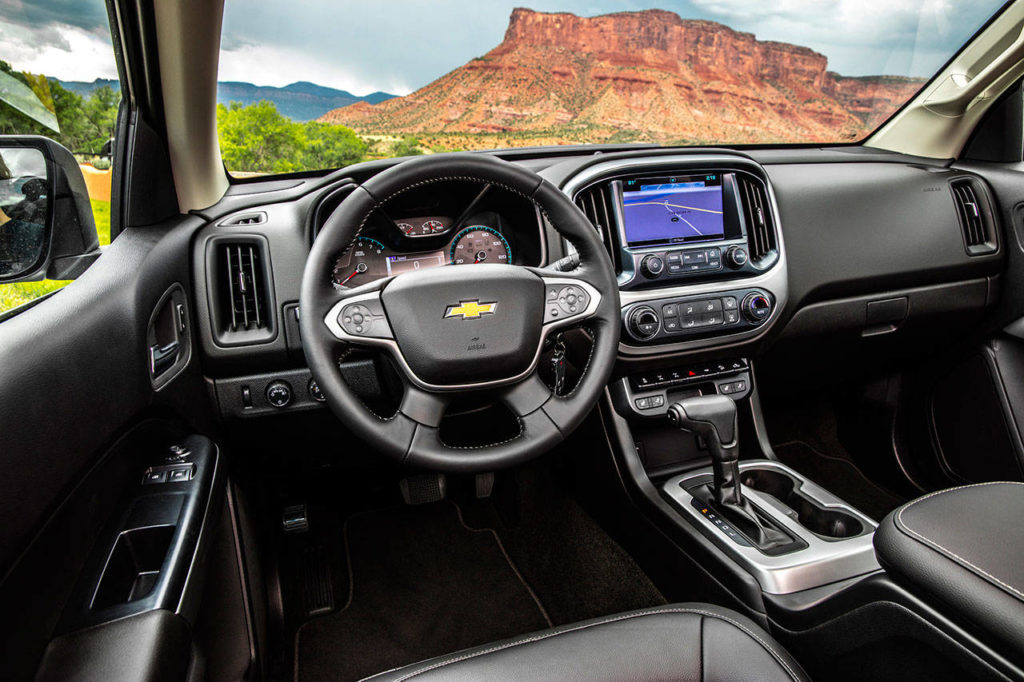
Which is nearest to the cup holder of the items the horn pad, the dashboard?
the dashboard

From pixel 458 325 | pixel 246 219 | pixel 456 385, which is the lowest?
pixel 456 385

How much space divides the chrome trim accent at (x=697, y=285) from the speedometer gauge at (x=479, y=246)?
0.21 metres

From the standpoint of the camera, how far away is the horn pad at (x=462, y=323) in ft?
4.44

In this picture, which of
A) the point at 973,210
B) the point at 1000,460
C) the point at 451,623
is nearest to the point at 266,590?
the point at 451,623

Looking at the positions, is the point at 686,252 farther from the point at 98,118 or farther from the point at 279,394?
the point at 98,118

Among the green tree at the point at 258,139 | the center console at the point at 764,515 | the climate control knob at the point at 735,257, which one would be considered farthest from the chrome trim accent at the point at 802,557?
the green tree at the point at 258,139

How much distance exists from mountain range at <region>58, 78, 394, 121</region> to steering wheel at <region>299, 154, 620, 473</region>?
0.57 m

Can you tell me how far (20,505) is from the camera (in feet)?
2.93

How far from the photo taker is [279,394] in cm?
176

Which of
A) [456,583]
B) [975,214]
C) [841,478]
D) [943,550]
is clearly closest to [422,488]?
[456,583]

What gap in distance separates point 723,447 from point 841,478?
3.98 ft

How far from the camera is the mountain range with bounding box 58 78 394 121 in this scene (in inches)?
67.2

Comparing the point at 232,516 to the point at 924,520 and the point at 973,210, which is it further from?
the point at 973,210

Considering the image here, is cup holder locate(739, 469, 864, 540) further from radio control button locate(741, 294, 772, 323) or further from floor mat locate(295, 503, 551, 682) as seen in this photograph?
floor mat locate(295, 503, 551, 682)
